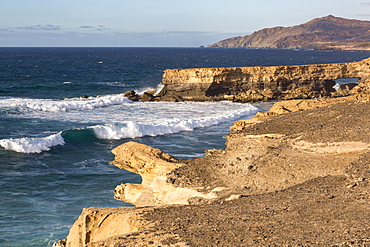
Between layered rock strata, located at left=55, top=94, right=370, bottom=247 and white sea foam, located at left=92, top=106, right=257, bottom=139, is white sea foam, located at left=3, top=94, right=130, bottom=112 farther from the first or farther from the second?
layered rock strata, located at left=55, top=94, right=370, bottom=247

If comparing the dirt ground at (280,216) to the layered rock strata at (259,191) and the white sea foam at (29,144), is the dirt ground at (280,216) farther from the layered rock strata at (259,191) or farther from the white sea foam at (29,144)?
the white sea foam at (29,144)

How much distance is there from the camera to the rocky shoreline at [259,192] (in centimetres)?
787

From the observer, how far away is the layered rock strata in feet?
25.8

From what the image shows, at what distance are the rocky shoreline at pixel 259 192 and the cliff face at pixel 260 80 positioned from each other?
30850mm

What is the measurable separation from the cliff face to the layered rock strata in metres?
31.0

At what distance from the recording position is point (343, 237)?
7277 millimetres

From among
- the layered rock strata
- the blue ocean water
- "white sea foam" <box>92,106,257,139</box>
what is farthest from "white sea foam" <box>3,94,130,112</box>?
the layered rock strata

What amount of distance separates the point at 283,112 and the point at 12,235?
10808 mm

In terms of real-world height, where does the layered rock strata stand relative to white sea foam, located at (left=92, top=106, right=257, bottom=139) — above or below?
above

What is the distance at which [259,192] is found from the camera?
36.1 ft

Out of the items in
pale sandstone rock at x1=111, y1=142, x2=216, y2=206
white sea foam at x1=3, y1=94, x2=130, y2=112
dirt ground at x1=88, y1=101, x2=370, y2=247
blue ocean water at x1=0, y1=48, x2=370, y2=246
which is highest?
dirt ground at x1=88, y1=101, x2=370, y2=247

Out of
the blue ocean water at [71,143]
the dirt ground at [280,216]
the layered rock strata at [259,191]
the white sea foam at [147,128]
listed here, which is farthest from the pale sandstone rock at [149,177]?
the white sea foam at [147,128]

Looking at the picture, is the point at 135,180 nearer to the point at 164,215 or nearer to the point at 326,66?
the point at 164,215

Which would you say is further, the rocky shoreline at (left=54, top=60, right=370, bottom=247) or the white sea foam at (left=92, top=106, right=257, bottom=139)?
the white sea foam at (left=92, top=106, right=257, bottom=139)
